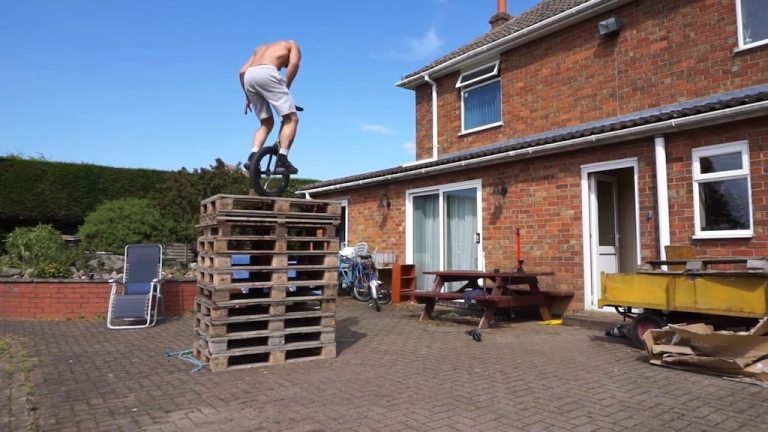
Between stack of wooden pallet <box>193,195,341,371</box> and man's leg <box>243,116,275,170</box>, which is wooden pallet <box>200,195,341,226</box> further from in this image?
man's leg <box>243,116,275,170</box>

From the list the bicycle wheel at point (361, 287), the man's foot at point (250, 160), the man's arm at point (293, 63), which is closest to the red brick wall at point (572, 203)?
the bicycle wheel at point (361, 287)

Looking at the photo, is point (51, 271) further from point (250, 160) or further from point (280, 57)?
point (280, 57)

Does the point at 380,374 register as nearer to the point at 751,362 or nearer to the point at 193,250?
the point at 751,362

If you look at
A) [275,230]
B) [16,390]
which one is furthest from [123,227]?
[16,390]

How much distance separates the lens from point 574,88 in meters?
10.6

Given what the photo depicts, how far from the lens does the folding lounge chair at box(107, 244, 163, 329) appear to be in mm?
7961

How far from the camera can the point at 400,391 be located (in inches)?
173

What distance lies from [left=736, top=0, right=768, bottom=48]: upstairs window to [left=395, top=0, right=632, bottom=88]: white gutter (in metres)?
2.02

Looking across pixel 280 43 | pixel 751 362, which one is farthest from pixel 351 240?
pixel 751 362

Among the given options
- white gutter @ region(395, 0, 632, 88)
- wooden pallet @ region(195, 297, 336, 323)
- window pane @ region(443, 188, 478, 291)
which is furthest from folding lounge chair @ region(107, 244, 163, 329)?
white gutter @ region(395, 0, 632, 88)

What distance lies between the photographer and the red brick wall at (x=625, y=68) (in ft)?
27.9

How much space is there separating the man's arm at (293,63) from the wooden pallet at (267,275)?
6.69ft

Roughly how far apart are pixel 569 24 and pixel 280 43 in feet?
24.0

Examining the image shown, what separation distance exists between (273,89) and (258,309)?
7.73 feet
